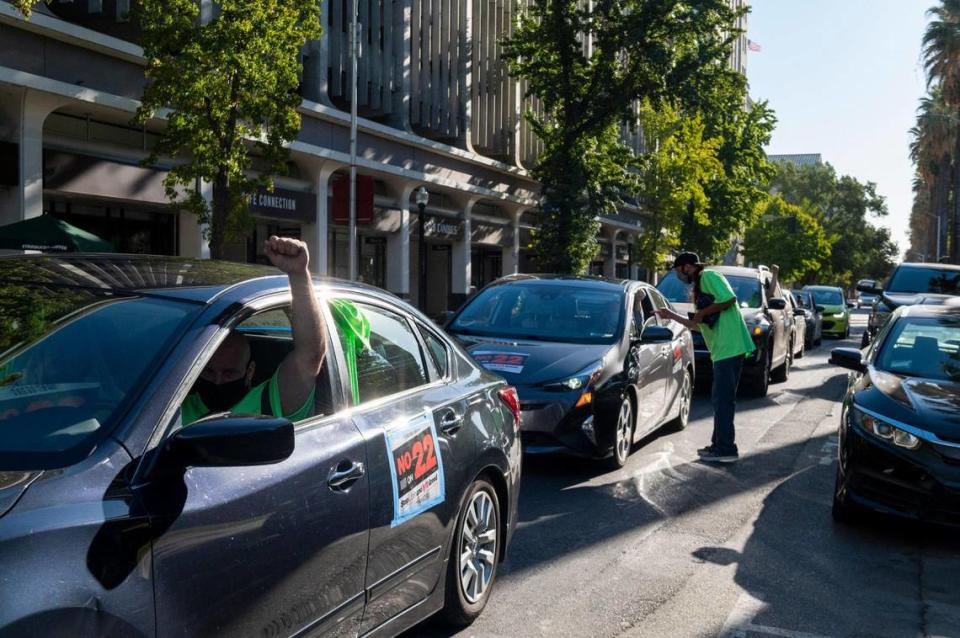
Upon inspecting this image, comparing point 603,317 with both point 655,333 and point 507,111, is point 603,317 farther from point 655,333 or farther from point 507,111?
point 507,111

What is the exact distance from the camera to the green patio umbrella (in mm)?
13227

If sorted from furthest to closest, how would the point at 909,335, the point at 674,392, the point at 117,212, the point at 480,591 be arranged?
1. the point at 117,212
2. the point at 674,392
3. the point at 909,335
4. the point at 480,591

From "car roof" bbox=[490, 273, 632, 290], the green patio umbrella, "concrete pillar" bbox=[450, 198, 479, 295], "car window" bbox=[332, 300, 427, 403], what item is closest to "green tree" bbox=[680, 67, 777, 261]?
"concrete pillar" bbox=[450, 198, 479, 295]

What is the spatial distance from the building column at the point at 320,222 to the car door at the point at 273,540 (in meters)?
22.8

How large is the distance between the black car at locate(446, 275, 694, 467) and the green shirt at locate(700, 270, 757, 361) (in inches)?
18.5

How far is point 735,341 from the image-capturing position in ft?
29.8

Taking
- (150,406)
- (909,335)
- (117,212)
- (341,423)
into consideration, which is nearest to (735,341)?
(909,335)

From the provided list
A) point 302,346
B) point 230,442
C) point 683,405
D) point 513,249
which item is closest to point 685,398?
point 683,405

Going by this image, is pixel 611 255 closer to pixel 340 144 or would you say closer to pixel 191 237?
pixel 340 144

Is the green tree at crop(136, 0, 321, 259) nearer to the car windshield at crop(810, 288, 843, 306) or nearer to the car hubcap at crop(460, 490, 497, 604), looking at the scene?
the car hubcap at crop(460, 490, 497, 604)

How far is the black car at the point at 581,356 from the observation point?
7754 millimetres

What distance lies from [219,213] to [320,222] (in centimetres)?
939

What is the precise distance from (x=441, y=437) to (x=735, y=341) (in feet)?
18.1

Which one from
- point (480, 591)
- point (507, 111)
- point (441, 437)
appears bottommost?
point (480, 591)
